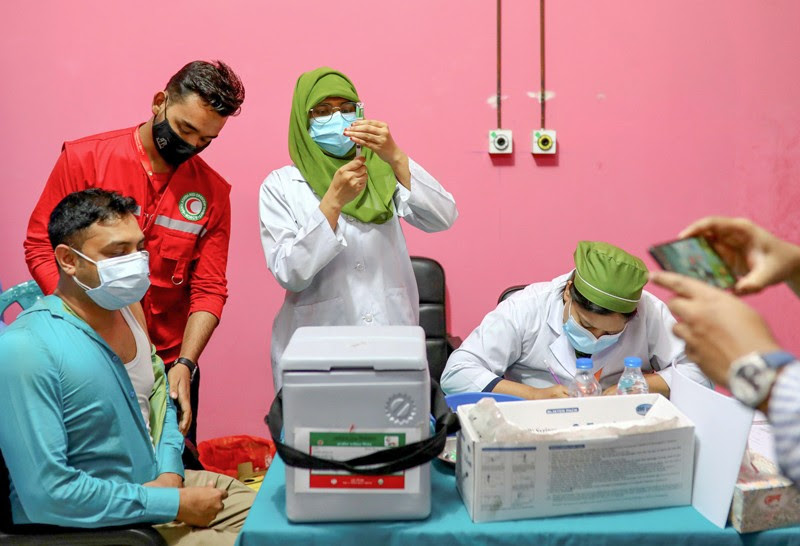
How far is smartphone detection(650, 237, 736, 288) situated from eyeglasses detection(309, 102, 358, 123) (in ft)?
3.92

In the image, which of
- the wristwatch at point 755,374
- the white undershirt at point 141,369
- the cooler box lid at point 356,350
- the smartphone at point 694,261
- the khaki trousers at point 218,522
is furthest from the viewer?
the white undershirt at point 141,369

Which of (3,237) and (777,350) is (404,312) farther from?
(3,237)

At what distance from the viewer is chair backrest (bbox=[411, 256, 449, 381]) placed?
2.91 meters

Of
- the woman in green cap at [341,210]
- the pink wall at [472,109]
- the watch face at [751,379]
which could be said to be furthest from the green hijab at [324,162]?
the watch face at [751,379]

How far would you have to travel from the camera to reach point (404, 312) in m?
2.18

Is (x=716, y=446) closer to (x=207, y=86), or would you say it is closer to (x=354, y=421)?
(x=354, y=421)

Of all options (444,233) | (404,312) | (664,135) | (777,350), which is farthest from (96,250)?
(664,135)

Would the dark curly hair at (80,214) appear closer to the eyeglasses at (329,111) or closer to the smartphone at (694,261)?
the eyeglasses at (329,111)

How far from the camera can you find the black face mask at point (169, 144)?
7.07 ft

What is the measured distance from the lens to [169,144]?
2.17 m

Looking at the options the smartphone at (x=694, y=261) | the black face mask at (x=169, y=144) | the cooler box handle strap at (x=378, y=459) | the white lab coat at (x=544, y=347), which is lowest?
the white lab coat at (x=544, y=347)

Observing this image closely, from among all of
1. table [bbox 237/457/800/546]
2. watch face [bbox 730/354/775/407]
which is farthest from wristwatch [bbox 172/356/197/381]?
watch face [bbox 730/354/775/407]

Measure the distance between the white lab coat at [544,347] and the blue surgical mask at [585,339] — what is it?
4 centimetres

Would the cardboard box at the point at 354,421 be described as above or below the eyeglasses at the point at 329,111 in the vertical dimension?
below
